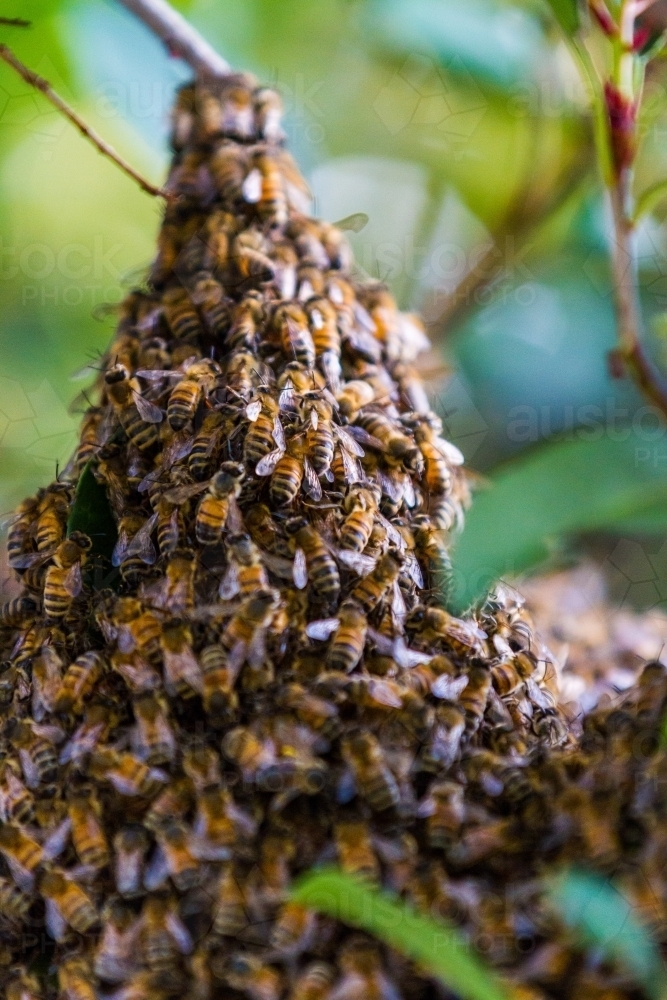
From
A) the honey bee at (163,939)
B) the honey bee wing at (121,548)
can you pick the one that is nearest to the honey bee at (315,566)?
the honey bee wing at (121,548)

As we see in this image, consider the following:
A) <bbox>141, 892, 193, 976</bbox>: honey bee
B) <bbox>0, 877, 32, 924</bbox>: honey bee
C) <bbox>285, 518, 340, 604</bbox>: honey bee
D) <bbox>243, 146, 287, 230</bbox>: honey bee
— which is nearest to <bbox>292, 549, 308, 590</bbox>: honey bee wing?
<bbox>285, 518, 340, 604</bbox>: honey bee

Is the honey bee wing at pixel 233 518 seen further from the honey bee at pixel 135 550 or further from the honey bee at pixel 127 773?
the honey bee at pixel 127 773

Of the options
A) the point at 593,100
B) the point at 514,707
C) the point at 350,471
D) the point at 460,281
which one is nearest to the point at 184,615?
the point at 350,471

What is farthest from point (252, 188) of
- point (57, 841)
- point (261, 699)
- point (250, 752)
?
point (57, 841)

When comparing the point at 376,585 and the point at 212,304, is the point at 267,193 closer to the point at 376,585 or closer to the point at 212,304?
the point at 212,304

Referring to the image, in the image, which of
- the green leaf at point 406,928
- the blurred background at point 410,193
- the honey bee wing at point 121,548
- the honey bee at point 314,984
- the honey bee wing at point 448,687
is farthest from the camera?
the blurred background at point 410,193
